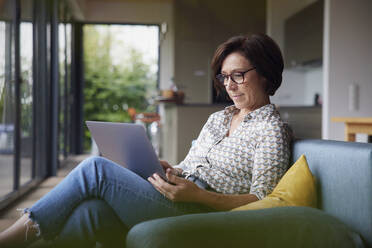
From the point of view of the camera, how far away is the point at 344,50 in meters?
4.03

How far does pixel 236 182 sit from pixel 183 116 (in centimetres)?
284

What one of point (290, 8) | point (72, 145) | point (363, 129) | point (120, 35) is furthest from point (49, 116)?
point (120, 35)

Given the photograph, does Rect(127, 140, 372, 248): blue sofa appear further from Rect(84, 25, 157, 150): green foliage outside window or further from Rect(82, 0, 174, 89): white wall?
Rect(84, 25, 157, 150): green foliage outside window

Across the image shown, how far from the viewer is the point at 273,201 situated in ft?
4.28

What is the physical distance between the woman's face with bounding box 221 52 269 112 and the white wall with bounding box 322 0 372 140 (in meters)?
2.57

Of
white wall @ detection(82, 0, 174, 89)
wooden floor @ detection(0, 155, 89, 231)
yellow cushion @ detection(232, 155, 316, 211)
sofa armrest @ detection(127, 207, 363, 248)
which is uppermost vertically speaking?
white wall @ detection(82, 0, 174, 89)

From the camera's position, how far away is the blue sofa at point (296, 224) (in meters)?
1.05

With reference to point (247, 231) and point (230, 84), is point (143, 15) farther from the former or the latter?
point (247, 231)

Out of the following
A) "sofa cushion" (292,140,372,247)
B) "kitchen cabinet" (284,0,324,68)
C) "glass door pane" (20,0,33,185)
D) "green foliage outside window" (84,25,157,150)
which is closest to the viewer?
"sofa cushion" (292,140,372,247)

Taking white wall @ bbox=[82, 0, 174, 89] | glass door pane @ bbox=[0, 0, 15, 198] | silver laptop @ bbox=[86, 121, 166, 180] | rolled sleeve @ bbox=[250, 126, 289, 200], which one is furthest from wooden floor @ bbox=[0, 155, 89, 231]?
white wall @ bbox=[82, 0, 174, 89]

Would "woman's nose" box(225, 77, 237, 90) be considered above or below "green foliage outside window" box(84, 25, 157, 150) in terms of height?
below

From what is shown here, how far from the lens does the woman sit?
4.31 feet

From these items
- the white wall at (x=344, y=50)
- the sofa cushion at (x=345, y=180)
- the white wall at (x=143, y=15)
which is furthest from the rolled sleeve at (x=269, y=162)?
the white wall at (x=143, y=15)

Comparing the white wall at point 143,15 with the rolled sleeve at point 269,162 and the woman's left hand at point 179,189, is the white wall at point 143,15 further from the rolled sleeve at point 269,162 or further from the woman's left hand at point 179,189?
the woman's left hand at point 179,189
